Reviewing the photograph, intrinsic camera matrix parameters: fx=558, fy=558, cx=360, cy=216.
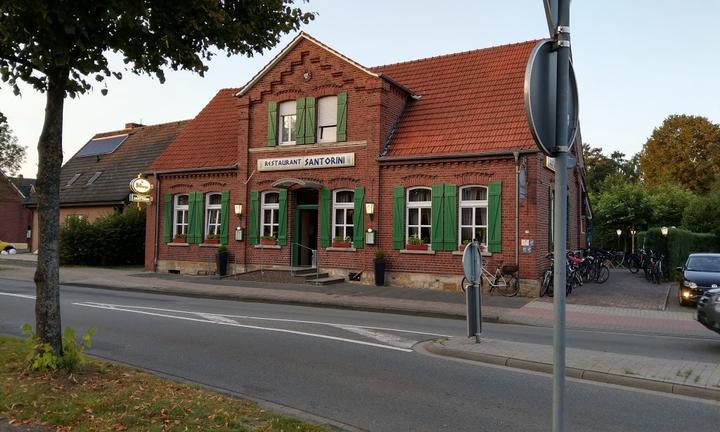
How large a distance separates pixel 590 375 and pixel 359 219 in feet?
43.3

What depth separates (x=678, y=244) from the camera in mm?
20641

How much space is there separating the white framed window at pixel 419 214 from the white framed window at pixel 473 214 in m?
1.15

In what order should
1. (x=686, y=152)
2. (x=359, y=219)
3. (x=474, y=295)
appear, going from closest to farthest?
(x=474, y=295), (x=359, y=219), (x=686, y=152)

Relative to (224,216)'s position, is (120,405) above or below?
below

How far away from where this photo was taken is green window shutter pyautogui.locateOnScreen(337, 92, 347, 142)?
67.5 ft

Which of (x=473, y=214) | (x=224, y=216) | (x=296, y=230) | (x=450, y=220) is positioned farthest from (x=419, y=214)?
(x=224, y=216)

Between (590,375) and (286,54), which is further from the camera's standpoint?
(286,54)

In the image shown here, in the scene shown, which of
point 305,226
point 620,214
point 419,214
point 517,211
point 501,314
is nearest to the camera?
point 501,314

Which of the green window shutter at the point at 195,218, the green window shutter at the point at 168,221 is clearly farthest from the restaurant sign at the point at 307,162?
the green window shutter at the point at 168,221

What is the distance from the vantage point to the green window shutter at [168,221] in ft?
82.7

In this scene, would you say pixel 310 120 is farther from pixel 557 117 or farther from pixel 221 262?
pixel 557 117

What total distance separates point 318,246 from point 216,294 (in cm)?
480

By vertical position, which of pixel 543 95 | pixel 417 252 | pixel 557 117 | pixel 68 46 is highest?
pixel 68 46

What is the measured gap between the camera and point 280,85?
22.3 m
